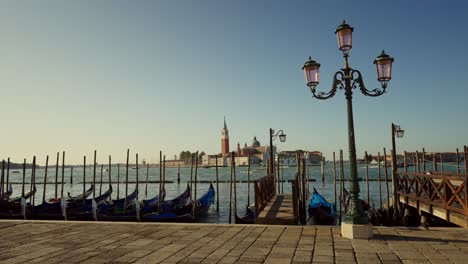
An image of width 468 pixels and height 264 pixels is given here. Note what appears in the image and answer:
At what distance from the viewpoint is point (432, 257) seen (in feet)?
16.3

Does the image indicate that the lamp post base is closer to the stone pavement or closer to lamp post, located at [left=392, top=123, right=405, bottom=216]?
the stone pavement

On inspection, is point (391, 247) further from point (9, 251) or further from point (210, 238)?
point (9, 251)

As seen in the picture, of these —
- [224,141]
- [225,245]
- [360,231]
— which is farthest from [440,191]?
[224,141]

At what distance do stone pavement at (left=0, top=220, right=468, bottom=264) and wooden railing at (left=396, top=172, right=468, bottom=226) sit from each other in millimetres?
1864

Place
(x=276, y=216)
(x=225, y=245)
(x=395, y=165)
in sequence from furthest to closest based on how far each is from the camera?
(x=395, y=165) → (x=276, y=216) → (x=225, y=245)

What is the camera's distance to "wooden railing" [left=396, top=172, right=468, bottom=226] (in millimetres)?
8174

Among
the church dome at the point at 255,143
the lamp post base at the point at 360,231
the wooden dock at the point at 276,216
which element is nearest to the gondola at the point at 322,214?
the wooden dock at the point at 276,216

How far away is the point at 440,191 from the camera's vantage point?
32.4ft

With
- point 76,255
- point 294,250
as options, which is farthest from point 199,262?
point 76,255

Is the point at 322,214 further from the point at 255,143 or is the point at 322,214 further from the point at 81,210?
Result: the point at 255,143

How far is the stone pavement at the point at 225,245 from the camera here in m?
5.16

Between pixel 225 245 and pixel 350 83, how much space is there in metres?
4.05

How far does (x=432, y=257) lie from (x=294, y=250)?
6.60ft

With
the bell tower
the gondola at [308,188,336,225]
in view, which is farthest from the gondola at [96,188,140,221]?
the bell tower
